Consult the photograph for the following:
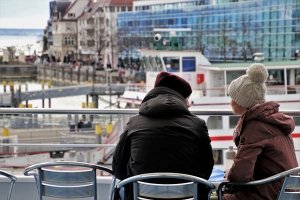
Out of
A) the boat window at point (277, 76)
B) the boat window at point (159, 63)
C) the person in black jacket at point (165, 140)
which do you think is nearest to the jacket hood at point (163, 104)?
the person in black jacket at point (165, 140)

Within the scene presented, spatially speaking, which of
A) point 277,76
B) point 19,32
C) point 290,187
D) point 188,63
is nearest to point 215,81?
point 188,63

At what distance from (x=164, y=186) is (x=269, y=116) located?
1.58ft

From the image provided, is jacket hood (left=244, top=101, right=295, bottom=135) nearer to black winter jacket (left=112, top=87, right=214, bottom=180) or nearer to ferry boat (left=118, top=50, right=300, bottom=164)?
black winter jacket (left=112, top=87, right=214, bottom=180)

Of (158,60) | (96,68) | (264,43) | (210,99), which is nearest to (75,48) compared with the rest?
(96,68)

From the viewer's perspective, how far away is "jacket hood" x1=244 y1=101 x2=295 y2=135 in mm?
1893

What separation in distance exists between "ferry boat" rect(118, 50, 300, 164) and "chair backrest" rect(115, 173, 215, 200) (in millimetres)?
13536

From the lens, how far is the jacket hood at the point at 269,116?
189cm

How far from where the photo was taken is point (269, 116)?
1898 mm

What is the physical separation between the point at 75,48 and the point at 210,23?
26615 mm

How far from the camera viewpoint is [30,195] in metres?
3.15

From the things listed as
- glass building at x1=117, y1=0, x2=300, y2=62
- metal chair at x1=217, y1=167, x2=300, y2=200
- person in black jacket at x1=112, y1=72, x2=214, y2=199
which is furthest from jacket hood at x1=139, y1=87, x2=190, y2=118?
glass building at x1=117, y1=0, x2=300, y2=62

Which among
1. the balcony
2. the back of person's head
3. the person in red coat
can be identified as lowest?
the balcony

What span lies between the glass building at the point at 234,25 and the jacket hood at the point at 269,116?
91.3 feet

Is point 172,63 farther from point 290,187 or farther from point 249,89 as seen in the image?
point 290,187
